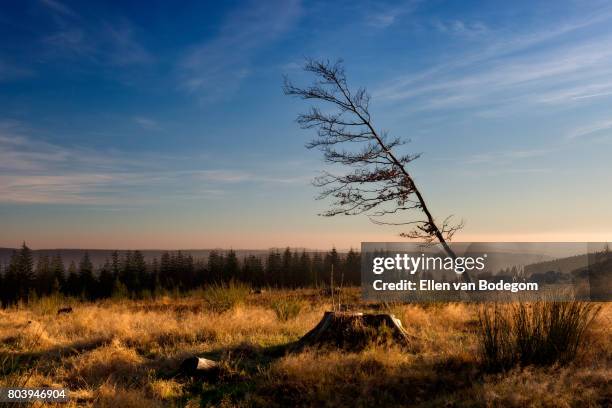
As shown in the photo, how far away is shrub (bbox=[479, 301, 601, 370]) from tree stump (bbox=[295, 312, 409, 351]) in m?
1.54

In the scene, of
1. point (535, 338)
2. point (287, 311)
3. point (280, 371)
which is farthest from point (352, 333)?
point (287, 311)

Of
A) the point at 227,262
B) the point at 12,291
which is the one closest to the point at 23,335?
the point at 227,262

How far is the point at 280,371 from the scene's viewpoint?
6.84 metres

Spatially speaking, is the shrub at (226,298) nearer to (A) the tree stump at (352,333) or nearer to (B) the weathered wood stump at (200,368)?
(A) the tree stump at (352,333)

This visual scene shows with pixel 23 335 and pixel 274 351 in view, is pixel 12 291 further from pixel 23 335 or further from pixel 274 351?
pixel 274 351

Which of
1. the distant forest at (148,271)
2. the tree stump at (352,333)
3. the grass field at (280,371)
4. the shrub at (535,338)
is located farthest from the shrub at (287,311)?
the distant forest at (148,271)

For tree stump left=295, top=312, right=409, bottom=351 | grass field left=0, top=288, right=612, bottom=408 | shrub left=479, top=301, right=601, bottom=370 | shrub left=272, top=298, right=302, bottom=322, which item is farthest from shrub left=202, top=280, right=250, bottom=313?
shrub left=479, top=301, right=601, bottom=370

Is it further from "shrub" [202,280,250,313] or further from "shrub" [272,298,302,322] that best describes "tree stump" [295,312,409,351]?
"shrub" [202,280,250,313]

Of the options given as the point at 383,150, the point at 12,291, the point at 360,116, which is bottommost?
the point at 12,291

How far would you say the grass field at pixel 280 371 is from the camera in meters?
6.08

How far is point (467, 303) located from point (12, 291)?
112ft

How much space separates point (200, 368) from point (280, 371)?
1.09m

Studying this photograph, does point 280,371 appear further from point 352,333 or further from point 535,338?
point 535,338

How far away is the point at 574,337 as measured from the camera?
7348 mm
